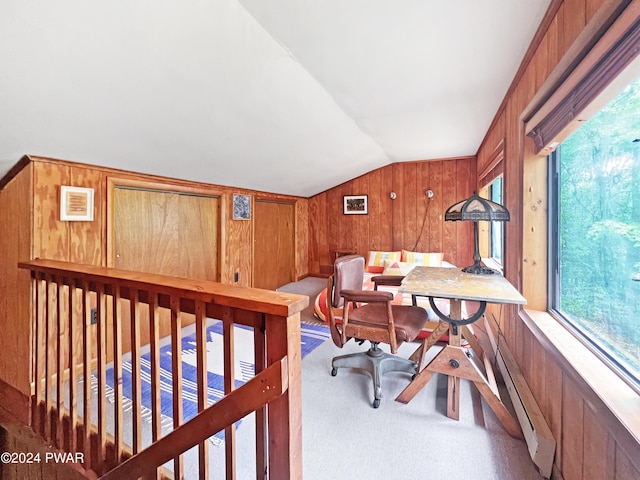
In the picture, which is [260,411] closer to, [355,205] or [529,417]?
[529,417]

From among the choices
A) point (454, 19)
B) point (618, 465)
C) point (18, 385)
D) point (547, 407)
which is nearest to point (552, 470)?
point (547, 407)

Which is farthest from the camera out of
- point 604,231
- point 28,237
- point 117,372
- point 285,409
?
point 28,237

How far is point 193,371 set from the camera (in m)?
2.33

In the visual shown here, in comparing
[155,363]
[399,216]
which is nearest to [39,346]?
[155,363]

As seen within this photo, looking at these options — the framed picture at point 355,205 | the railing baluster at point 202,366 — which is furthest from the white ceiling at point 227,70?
the framed picture at point 355,205

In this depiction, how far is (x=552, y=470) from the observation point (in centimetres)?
136

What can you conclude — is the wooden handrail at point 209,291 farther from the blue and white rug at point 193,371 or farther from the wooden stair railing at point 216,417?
the blue and white rug at point 193,371

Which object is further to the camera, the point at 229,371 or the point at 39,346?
the point at 39,346

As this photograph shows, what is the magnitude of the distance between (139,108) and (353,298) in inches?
69.9

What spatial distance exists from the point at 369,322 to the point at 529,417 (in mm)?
949

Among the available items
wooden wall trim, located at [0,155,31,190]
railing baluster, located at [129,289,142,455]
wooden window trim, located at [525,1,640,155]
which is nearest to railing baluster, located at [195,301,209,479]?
railing baluster, located at [129,289,142,455]

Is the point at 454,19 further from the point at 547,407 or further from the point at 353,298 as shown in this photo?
the point at 547,407

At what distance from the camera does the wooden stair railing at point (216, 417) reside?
84 cm

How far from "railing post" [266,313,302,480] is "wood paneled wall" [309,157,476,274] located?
4337 mm
